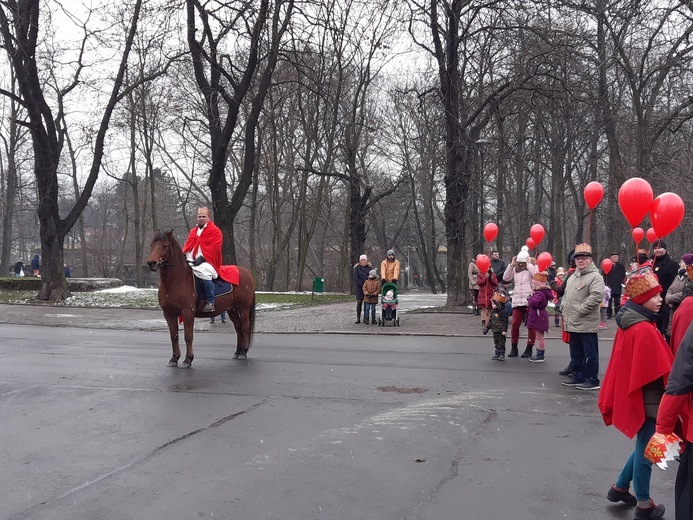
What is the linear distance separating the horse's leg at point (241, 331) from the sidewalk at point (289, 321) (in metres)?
5.00

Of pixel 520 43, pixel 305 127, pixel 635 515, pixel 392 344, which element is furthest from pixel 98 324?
pixel 305 127

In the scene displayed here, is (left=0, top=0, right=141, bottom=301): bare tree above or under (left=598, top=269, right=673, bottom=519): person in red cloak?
above

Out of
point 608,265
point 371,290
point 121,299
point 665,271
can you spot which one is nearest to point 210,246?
point 371,290

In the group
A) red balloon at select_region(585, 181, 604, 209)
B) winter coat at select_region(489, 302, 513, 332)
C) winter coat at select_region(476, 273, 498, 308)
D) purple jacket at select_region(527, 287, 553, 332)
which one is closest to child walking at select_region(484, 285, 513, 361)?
winter coat at select_region(489, 302, 513, 332)

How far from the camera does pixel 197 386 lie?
31.4 ft

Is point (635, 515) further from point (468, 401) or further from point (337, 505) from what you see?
point (468, 401)

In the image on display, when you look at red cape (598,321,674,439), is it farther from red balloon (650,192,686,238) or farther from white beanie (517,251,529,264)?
white beanie (517,251,529,264)

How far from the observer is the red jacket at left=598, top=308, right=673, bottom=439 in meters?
4.90

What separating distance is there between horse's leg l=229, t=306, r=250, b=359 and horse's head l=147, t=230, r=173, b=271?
6.44 ft

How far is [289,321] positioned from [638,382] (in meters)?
15.7

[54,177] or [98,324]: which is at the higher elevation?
[54,177]

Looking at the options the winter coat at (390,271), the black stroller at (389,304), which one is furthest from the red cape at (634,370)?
the winter coat at (390,271)

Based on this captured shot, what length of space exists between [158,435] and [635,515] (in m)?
4.37

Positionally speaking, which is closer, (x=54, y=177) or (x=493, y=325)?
(x=493, y=325)
